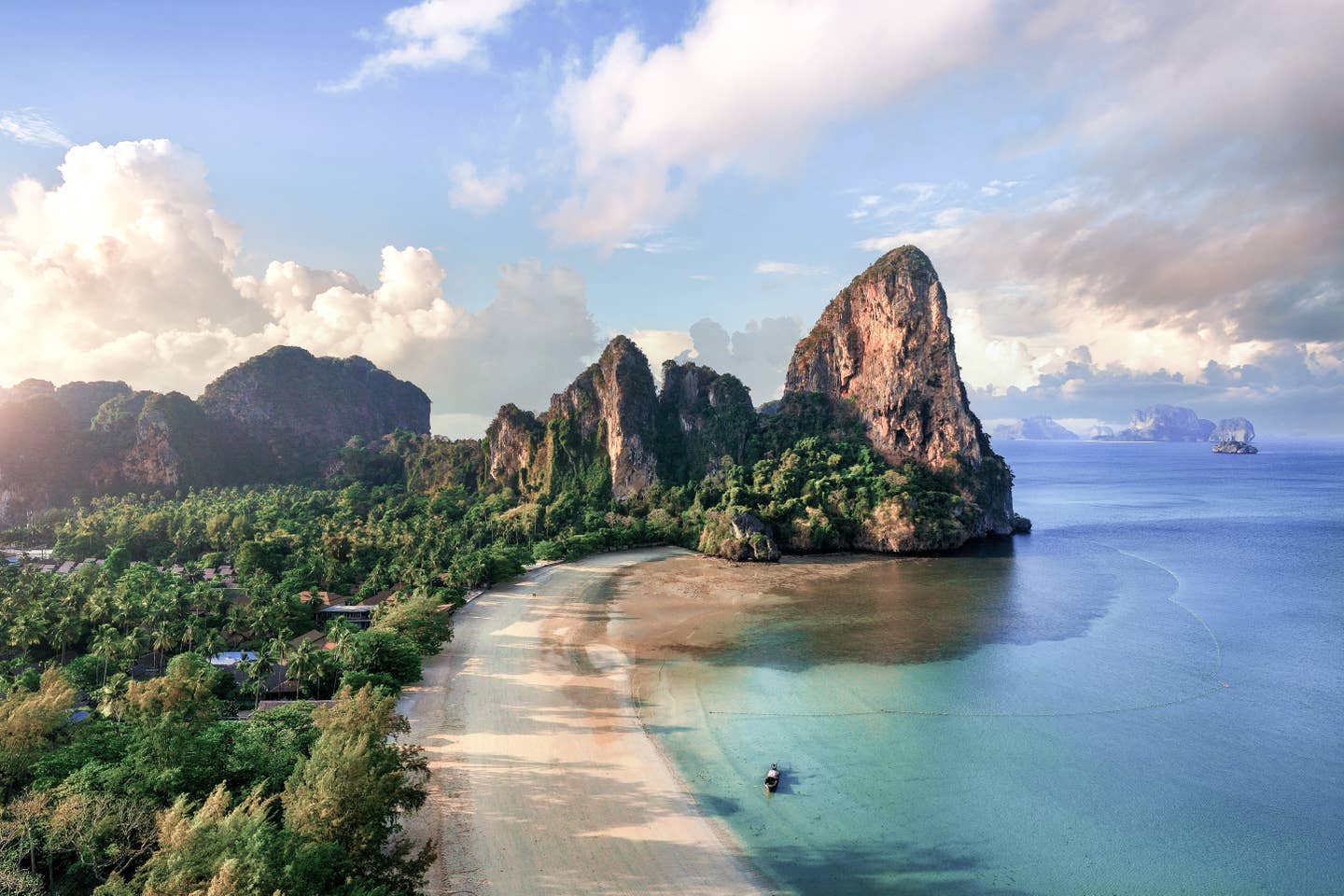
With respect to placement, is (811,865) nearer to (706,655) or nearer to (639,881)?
(639,881)

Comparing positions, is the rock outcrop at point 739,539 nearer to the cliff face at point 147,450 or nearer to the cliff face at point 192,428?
the cliff face at point 192,428

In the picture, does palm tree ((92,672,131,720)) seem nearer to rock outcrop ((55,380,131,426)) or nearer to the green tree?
the green tree

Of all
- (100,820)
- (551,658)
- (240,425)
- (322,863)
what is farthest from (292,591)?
(240,425)

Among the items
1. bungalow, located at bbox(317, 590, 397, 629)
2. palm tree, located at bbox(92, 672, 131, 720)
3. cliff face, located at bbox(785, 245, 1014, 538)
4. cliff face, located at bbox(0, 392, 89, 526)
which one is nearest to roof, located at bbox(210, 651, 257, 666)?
palm tree, located at bbox(92, 672, 131, 720)

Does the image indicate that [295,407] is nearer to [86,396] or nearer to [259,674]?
[86,396]

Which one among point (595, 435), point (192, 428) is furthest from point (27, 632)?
point (192, 428)

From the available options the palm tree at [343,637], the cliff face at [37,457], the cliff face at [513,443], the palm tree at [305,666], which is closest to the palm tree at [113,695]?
the palm tree at [305,666]
